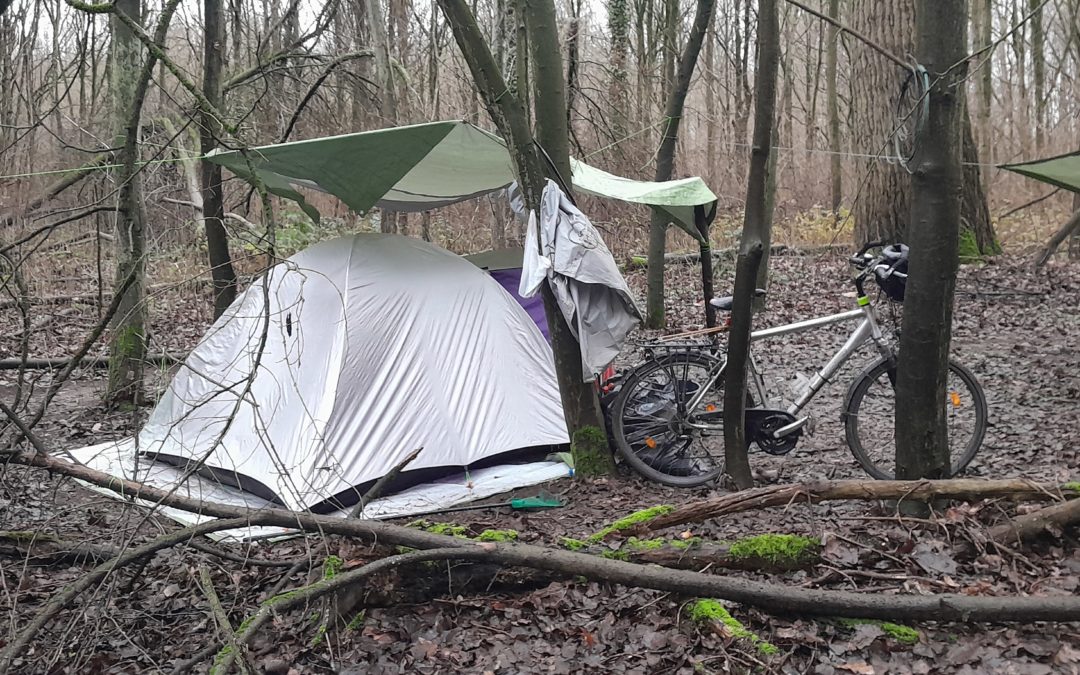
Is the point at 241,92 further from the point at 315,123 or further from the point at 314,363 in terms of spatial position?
the point at 314,363

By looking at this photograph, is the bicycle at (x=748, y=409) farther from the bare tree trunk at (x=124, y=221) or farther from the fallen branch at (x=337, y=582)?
the bare tree trunk at (x=124, y=221)

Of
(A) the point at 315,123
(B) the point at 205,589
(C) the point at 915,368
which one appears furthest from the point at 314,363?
(A) the point at 315,123

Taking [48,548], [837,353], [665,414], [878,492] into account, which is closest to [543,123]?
[665,414]

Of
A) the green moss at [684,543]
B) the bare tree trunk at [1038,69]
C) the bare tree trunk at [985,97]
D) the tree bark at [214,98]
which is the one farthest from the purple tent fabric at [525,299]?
the bare tree trunk at [1038,69]

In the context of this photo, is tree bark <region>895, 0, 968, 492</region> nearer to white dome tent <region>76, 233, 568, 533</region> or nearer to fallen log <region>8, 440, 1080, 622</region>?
fallen log <region>8, 440, 1080, 622</region>

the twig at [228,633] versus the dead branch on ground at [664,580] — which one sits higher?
the dead branch on ground at [664,580]

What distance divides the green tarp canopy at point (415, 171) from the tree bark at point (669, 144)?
4.55 ft

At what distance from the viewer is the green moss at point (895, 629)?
2.42m

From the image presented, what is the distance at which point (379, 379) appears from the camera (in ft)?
16.0

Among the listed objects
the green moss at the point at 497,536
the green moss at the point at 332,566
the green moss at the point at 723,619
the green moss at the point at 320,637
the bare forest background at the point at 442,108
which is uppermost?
the bare forest background at the point at 442,108

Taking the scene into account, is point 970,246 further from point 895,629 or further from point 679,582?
point 679,582

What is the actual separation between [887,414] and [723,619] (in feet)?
7.49

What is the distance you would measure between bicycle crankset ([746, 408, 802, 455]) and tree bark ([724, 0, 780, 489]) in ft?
1.45

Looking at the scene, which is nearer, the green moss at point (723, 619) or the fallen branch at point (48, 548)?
the green moss at point (723, 619)
